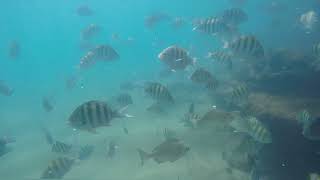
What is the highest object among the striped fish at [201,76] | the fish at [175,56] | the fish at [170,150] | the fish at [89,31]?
the fish at [89,31]

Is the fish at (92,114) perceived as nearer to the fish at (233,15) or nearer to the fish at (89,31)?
the fish at (233,15)

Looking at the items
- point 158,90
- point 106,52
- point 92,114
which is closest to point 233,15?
point 106,52

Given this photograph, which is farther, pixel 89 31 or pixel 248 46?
pixel 89 31

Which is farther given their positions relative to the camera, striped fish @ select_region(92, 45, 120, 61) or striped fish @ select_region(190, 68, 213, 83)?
Answer: striped fish @ select_region(92, 45, 120, 61)

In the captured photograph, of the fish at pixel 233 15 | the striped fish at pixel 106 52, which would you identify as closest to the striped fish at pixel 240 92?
the fish at pixel 233 15

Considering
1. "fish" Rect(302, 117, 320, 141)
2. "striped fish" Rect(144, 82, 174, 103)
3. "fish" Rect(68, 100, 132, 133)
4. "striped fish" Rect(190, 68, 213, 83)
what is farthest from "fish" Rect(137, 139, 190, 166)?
"striped fish" Rect(190, 68, 213, 83)

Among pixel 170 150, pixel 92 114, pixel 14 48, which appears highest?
pixel 14 48

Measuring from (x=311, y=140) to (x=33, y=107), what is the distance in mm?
22809

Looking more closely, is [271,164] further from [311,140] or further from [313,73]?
[313,73]

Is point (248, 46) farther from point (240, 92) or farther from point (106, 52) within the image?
point (106, 52)

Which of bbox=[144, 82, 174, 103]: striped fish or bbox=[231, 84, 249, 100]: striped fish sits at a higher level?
bbox=[144, 82, 174, 103]: striped fish

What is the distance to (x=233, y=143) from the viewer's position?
11.6 metres

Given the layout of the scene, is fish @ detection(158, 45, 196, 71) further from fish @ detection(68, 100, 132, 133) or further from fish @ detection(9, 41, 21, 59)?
fish @ detection(9, 41, 21, 59)

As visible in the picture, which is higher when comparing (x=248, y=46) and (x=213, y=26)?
(x=213, y=26)
